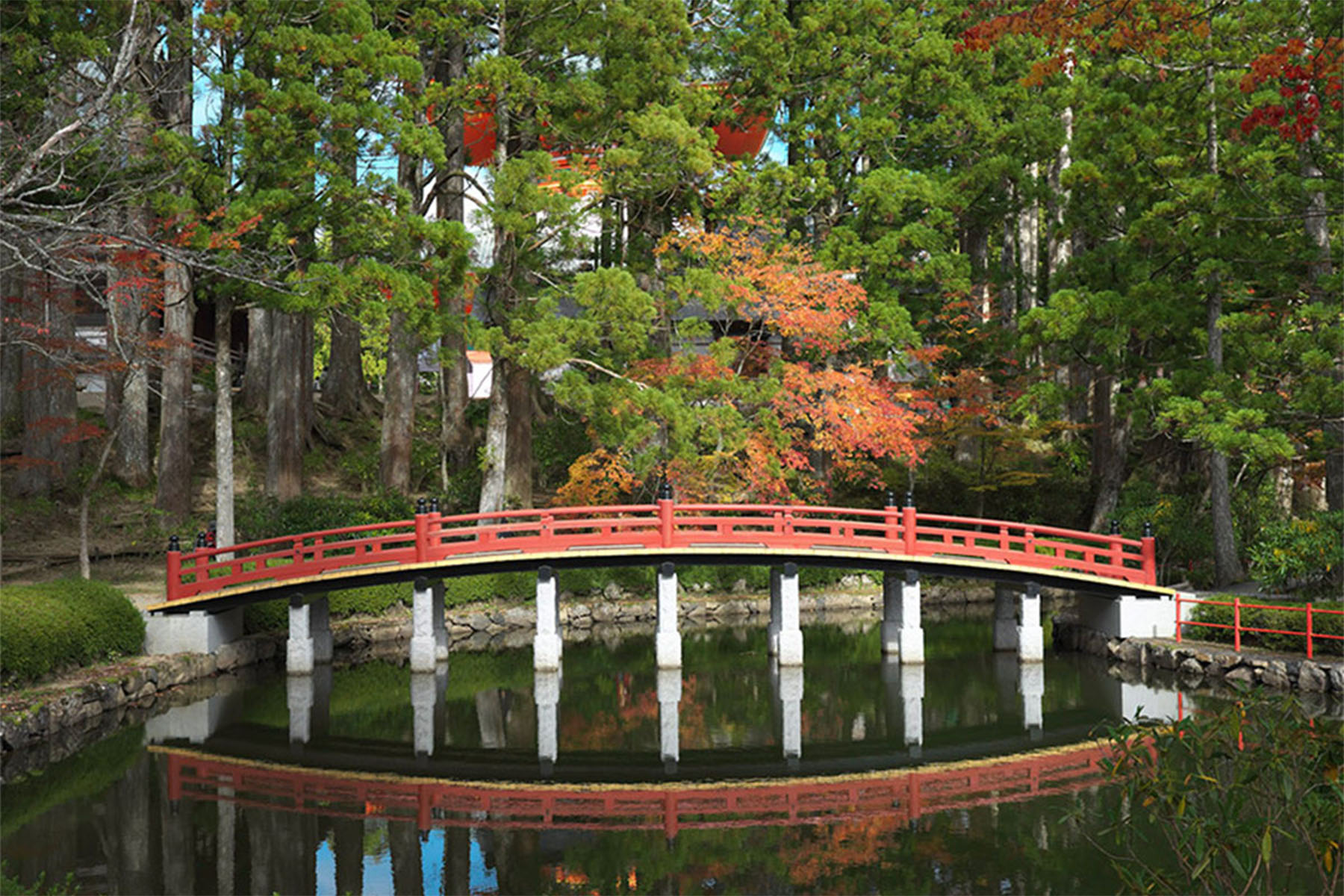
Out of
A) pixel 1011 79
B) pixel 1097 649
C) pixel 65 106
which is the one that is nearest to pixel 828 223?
pixel 1011 79

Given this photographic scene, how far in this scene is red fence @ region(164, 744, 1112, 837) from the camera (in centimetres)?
1333

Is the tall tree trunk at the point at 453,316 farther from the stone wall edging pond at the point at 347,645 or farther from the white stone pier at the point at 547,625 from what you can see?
the white stone pier at the point at 547,625

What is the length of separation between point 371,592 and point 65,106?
1116cm

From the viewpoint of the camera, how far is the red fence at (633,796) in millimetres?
13328

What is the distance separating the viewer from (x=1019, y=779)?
14.8 m

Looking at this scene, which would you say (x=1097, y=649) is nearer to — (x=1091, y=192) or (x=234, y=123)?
(x=1091, y=192)

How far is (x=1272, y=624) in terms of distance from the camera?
19797mm

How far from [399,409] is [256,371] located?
22.3 feet

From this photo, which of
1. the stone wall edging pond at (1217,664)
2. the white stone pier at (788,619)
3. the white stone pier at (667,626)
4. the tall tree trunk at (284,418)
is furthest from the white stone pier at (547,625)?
the stone wall edging pond at (1217,664)

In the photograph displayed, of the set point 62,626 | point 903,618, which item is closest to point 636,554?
point 903,618

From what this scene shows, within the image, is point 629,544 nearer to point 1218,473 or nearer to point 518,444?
point 518,444

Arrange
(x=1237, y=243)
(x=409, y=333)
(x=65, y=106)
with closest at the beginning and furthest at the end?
(x=65, y=106), (x=1237, y=243), (x=409, y=333)

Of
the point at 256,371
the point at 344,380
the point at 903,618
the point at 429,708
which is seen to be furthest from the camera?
the point at 344,380

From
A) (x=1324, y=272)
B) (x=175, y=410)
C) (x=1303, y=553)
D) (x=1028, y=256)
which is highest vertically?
(x=1028, y=256)
